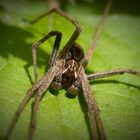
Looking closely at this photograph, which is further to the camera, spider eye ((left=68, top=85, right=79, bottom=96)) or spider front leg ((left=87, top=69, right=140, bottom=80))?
spider front leg ((left=87, top=69, right=140, bottom=80))

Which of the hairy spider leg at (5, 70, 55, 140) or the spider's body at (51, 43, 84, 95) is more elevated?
the spider's body at (51, 43, 84, 95)

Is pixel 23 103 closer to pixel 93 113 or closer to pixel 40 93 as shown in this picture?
pixel 40 93

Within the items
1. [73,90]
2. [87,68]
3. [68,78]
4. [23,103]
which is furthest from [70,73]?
[23,103]

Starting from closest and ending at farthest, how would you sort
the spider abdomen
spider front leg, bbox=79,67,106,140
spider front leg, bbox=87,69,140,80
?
spider front leg, bbox=79,67,106,140 < the spider abdomen < spider front leg, bbox=87,69,140,80

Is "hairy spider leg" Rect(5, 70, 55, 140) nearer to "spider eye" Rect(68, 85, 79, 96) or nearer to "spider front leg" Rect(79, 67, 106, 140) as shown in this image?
"spider eye" Rect(68, 85, 79, 96)

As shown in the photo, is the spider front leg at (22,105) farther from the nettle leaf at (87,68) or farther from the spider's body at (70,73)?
the spider's body at (70,73)

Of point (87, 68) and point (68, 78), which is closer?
point (68, 78)

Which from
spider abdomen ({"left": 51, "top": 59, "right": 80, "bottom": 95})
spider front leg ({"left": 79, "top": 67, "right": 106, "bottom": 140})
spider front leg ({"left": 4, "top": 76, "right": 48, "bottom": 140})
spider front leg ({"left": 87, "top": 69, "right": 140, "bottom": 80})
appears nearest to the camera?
spider front leg ({"left": 4, "top": 76, "right": 48, "bottom": 140})

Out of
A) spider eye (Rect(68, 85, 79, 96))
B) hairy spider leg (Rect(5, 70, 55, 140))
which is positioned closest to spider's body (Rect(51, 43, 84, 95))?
spider eye (Rect(68, 85, 79, 96))

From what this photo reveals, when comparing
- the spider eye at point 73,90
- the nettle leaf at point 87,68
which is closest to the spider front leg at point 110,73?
the nettle leaf at point 87,68
